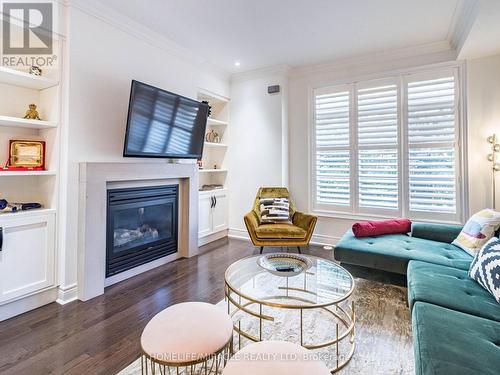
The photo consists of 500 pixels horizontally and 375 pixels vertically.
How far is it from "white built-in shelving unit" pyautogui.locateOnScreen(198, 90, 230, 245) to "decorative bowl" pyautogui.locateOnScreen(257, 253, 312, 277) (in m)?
1.94

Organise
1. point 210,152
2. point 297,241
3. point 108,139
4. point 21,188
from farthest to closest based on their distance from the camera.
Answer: point 210,152, point 297,241, point 108,139, point 21,188

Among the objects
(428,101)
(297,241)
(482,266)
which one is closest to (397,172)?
(428,101)

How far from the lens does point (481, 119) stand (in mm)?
3264

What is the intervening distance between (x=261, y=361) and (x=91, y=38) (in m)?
3.12

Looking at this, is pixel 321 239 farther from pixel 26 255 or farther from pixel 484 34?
pixel 26 255

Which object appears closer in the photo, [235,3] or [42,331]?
[42,331]

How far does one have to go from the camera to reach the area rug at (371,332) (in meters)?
1.67

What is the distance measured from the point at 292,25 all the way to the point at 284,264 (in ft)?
8.53

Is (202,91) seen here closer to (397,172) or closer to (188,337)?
(397,172)

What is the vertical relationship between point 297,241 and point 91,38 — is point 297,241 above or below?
below

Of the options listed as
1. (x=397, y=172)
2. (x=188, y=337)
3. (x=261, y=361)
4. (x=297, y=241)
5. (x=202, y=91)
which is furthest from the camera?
(x=202, y=91)

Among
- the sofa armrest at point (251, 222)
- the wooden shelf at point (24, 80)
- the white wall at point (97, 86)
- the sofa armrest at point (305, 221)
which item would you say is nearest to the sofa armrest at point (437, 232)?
the sofa armrest at point (305, 221)

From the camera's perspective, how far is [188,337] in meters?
1.24

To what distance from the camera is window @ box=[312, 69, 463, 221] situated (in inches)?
137
